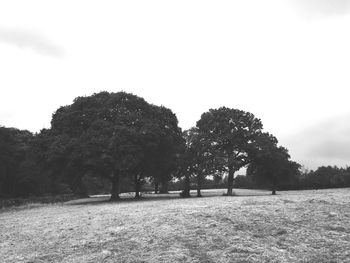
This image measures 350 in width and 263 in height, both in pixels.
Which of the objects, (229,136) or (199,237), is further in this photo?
(229,136)

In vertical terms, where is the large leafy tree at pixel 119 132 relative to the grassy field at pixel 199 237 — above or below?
above

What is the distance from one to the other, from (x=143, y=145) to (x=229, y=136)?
13.3m

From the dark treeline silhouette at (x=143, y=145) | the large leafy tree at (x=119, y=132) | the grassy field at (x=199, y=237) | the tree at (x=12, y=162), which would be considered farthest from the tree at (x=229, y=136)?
the grassy field at (x=199, y=237)

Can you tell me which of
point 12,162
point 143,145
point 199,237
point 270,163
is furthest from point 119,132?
point 199,237

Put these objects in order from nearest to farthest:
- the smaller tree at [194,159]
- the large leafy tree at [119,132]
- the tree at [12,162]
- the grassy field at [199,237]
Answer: the grassy field at [199,237], the large leafy tree at [119,132], the smaller tree at [194,159], the tree at [12,162]

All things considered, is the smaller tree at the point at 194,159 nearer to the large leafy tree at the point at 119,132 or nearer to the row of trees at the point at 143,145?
the row of trees at the point at 143,145

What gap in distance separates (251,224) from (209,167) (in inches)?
1397

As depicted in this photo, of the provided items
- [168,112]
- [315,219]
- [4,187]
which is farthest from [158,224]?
[4,187]

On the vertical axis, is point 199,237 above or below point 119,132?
below

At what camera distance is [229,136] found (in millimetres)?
56094

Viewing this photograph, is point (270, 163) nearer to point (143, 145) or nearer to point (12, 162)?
point (143, 145)

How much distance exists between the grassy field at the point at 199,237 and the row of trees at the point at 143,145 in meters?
21.6

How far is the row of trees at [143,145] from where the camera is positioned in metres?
46.4

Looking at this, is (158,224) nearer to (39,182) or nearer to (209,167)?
(209,167)
